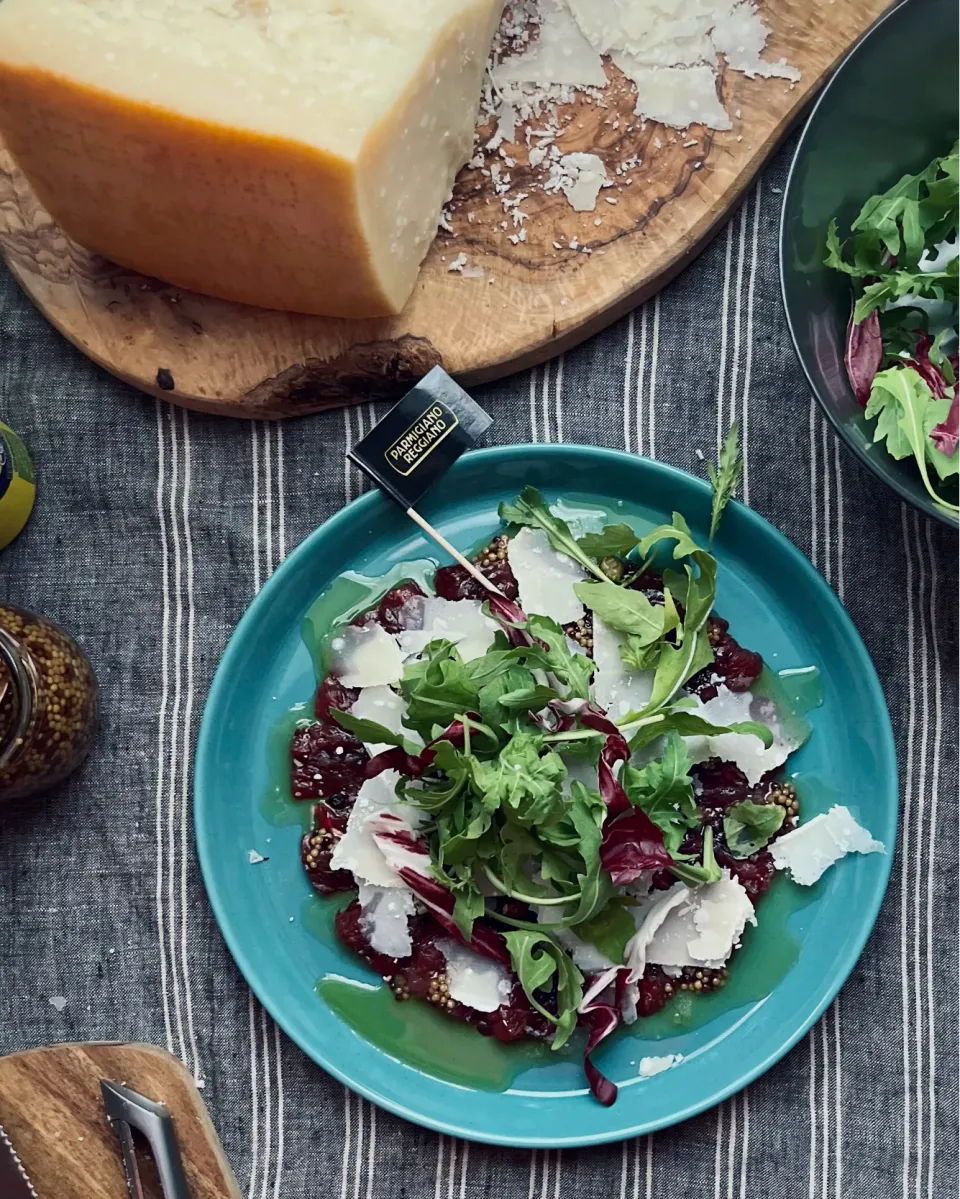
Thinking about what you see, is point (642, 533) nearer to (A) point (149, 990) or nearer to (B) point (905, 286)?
(B) point (905, 286)

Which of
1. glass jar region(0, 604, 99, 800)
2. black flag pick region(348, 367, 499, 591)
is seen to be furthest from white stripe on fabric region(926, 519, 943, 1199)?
glass jar region(0, 604, 99, 800)

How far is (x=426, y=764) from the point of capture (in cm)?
113

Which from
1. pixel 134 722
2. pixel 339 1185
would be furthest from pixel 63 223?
pixel 339 1185

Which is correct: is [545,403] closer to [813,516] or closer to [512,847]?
[813,516]

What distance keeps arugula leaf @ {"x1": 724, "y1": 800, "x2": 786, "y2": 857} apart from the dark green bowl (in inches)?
14.7

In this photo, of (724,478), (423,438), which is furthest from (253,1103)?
(724,478)

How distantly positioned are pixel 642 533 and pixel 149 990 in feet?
2.69

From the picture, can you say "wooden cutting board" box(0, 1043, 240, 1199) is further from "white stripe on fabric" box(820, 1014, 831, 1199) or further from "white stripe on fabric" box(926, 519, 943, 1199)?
"white stripe on fabric" box(926, 519, 943, 1199)

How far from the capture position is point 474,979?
3.87 ft

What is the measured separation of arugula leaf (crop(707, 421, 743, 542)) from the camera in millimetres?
1157

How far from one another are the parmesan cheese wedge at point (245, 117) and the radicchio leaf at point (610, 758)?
1.74 ft

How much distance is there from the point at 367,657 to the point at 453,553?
16 centimetres

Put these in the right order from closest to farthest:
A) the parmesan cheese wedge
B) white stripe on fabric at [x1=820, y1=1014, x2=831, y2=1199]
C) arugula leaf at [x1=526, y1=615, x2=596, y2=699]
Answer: the parmesan cheese wedge, arugula leaf at [x1=526, y1=615, x2=596, y2=699], white stripe on fabric at [x1=820, y1=1014, x2=831, y2=1199]

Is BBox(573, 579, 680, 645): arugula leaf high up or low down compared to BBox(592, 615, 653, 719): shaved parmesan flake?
up
